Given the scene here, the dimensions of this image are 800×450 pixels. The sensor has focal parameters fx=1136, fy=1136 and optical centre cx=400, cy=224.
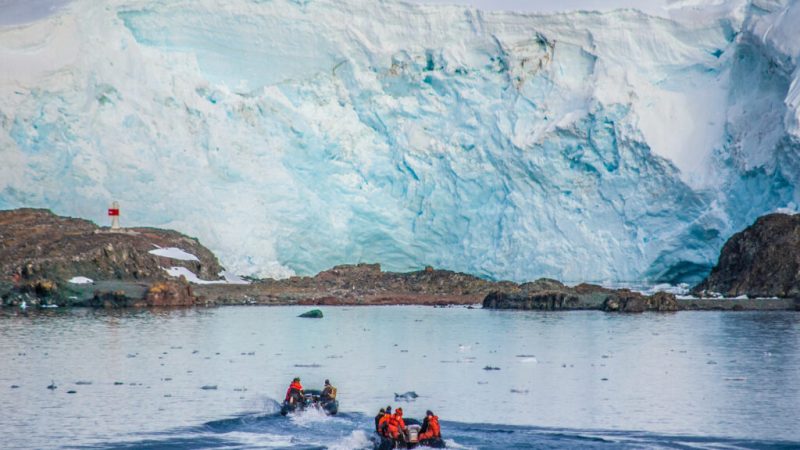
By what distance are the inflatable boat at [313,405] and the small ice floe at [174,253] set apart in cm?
2818

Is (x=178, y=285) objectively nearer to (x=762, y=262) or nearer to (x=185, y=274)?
(x=185, y=274)

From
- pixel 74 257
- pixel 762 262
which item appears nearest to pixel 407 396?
pixel 762 262

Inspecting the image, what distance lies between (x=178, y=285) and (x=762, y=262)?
74.4ft

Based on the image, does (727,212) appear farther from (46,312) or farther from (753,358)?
(46,312)

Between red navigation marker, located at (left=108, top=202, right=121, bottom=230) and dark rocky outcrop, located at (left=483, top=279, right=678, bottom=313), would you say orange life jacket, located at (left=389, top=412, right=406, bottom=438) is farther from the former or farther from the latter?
red navigation marker, located at (left=108, top=202, right=121, bottom=230)

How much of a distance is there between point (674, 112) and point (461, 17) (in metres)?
9.92

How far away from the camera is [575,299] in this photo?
45438 mm

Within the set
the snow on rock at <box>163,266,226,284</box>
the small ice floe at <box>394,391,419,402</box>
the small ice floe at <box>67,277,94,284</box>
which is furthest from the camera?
the snow on rock at <box>163,266,226,284</box>

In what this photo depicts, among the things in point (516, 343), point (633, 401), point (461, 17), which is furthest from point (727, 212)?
point (633, 401)

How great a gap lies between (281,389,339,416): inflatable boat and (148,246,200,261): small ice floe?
28.2 metres

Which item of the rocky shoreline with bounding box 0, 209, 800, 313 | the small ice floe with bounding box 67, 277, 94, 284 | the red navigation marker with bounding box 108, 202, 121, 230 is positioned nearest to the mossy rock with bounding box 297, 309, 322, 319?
the rocky shoreline with bounding box 0, 209, 800, 313

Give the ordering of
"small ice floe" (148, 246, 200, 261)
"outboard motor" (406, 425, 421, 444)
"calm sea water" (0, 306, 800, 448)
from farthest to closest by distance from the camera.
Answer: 1. "small ice floe" (148, 246, 200, 261)
2. "calm sea water" (0, 306, 800, 448)
3. "outboard motor" (406, 425, 421, 444)

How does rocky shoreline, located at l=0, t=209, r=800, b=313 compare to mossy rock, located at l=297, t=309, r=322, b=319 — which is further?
rocky shoreline, located at l=0, t=209, r=800, b=313

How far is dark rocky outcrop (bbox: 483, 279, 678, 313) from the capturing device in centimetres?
4372
